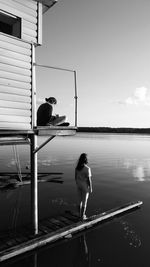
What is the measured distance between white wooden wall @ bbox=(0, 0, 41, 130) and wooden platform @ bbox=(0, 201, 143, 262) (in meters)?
4.33

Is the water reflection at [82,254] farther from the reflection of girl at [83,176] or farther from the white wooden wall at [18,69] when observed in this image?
the white wooden wall at [18,69]

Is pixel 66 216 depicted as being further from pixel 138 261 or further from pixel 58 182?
pixel 58 182

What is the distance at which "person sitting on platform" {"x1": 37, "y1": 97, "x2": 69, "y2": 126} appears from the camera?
34.3 ft

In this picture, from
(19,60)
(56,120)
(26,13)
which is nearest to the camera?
(19,60)

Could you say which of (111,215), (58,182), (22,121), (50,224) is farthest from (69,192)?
(22,121)

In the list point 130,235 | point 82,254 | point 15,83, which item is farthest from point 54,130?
point 130,235

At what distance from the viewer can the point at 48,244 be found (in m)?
11.0

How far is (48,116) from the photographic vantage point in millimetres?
10602

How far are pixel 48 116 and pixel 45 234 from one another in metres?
4.84

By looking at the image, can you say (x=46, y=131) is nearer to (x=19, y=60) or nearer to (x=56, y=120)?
(x=56, y=120)

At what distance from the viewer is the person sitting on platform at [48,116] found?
10461 millimetres

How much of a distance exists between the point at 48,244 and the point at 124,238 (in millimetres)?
3867

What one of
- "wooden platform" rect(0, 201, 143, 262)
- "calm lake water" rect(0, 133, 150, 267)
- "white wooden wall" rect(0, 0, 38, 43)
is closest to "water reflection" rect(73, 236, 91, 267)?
"calm lake water" rect(0, 133, 150, 267)

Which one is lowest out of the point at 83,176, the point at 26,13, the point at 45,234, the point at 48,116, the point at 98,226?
the point at 98,226
